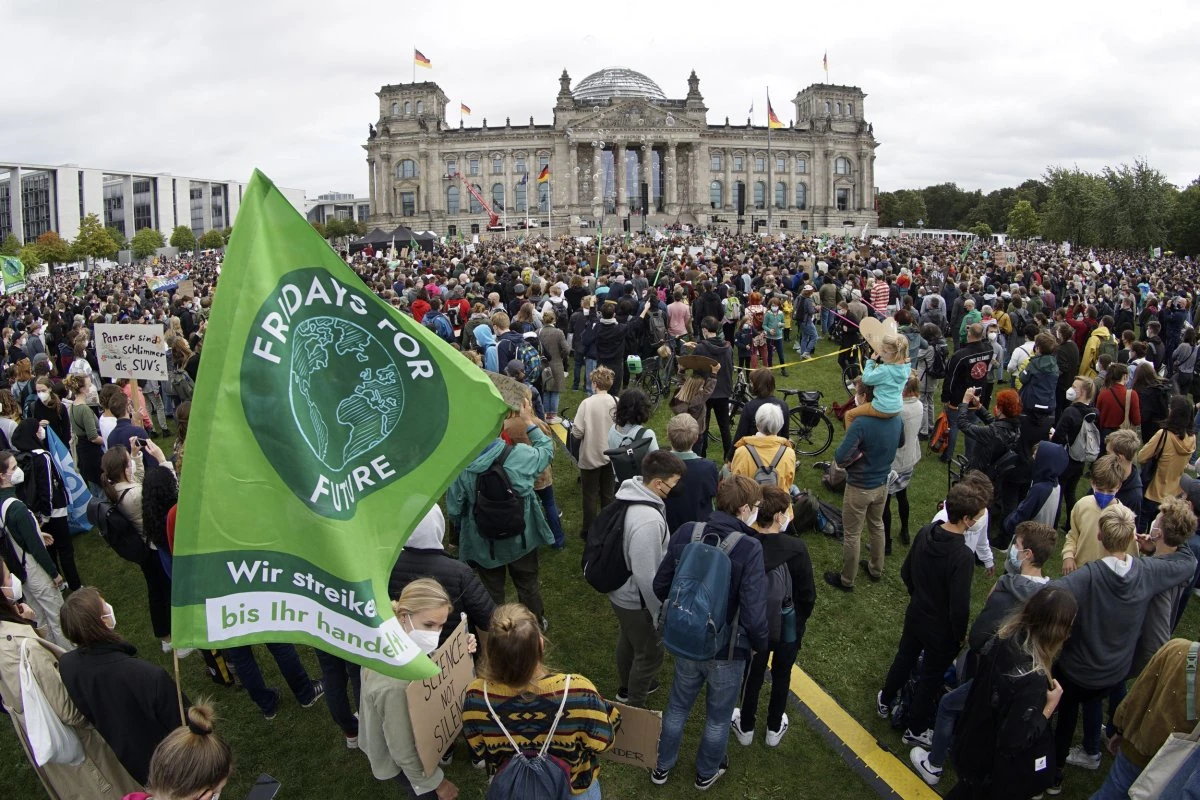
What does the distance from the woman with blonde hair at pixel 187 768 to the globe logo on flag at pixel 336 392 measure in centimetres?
94

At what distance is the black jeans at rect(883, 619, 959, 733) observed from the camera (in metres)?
4.71

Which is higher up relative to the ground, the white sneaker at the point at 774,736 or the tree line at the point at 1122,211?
the tree line at the point at 1122,211

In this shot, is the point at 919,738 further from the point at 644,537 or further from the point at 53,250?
the point at 53,250

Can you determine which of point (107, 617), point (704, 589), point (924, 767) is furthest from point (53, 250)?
point (924, 767)

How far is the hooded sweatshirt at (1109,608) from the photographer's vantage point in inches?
166

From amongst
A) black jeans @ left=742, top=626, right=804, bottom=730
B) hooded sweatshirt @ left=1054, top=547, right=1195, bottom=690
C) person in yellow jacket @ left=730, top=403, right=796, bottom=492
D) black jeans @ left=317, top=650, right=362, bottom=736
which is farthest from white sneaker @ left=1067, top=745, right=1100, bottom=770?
black jeans @ left=317, top=650, right=362, bottom=736

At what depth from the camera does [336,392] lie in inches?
115

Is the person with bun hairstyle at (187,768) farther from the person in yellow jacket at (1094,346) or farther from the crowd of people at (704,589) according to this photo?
the person in yellow jacket at (1094,346)

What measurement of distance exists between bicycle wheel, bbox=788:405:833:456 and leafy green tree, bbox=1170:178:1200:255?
52.8 meters

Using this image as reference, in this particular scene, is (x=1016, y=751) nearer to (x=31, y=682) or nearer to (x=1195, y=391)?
(x=31, y=682)

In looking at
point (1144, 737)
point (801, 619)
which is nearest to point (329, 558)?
point (801, 619)

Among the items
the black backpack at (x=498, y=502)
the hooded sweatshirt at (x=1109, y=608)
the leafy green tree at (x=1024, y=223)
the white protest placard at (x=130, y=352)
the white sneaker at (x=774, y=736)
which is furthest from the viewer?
the leafy green tree at (x=1024, y=223)

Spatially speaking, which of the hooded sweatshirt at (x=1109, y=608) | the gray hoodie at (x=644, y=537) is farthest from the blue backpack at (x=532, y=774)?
the hooded sweatshirt at (x=1109, y=608)

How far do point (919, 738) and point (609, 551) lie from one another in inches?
96.5
